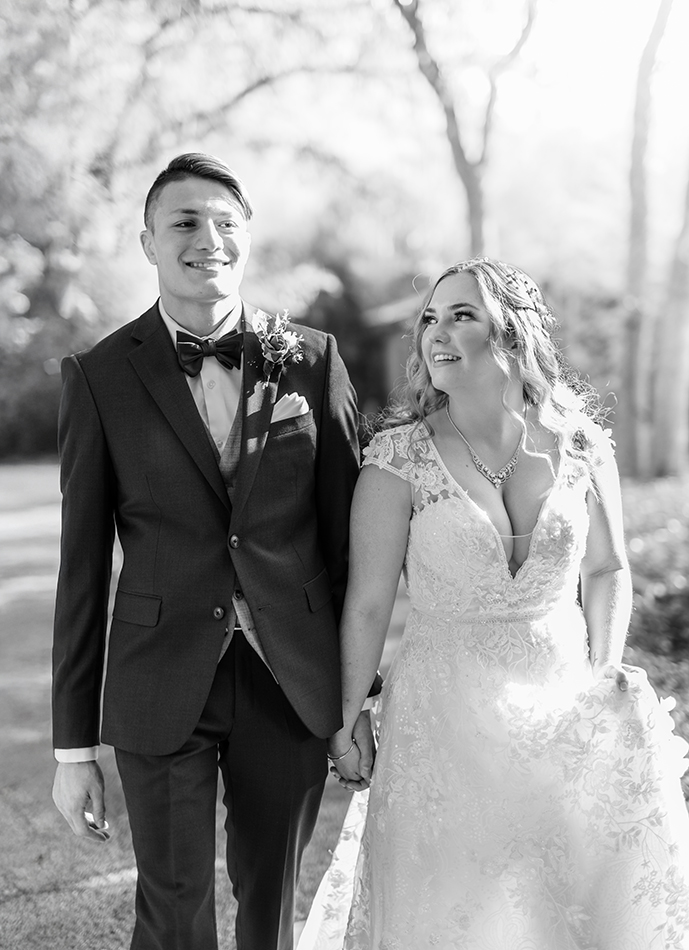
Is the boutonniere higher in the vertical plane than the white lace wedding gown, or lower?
higher

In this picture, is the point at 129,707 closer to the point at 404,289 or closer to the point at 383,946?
the point at 383,946

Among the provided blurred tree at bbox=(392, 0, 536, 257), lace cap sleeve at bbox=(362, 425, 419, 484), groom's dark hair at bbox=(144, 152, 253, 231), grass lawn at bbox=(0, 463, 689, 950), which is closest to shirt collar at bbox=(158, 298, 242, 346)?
groom's dark hair at bbox=(144, 152, 253, 231)

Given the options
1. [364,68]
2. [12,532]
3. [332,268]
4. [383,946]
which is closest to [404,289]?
[332,268]

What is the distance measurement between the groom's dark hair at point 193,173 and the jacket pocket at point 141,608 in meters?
0.85

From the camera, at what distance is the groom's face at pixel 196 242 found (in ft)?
6.39

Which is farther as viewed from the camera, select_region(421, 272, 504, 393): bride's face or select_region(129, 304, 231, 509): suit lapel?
select_region(421, 272, 504, 393): bride's face

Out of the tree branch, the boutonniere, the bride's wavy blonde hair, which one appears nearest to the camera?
the boutonniere

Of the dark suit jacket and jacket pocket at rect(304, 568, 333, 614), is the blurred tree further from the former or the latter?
jacket pocket at rect(304, 568, 333, 614)

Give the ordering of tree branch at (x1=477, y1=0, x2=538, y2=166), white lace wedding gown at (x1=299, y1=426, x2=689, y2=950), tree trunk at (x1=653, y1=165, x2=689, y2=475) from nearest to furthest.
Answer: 1. white lace wedding gown at (x1=299, y1=426, x2=689, y2=950)
2. tree branch at (x1=477, y1=0, x2=538, y2=166)
3. tree trunk at (x1=653, y1=165, x2=689, y2=475)

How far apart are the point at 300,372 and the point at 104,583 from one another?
664mm

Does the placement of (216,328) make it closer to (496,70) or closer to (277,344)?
(277,344)

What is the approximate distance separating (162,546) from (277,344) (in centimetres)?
53

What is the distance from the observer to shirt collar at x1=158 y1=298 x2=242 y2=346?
2020 mm

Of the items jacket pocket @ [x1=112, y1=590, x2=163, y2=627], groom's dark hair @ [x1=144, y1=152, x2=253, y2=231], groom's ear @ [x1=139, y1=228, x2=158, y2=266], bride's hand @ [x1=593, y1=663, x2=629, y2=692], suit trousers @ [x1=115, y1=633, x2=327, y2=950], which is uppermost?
groom's dark hair @ [x1=144, y1=152, x2=253, y2=231]
